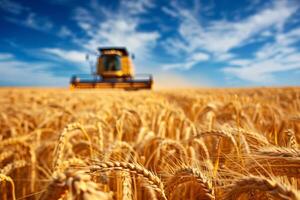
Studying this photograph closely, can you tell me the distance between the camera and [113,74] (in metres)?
20.4

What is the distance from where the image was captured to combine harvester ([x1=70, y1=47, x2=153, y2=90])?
18.8 meters

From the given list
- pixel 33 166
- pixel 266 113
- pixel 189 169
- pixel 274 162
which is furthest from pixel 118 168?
pixel 266 113

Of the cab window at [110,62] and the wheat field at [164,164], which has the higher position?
the cab window at [110,62]

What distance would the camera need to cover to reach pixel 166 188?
3.56 ft

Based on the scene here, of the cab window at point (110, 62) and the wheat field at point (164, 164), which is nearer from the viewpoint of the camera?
the wheat field at point (164, 164)

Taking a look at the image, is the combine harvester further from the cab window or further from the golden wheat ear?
Answer: the golden wheat ear

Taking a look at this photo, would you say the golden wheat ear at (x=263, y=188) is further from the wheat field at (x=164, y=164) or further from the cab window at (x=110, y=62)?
the cab window at (x=110, y=62)

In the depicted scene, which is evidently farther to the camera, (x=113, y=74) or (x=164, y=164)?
(x=113, y=74)

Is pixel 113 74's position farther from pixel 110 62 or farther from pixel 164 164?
pixel 164 164

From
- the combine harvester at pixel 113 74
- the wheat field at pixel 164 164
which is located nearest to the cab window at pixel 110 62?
the combine harvester at pixel 113 74

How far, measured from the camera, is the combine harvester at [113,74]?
18.8 meters

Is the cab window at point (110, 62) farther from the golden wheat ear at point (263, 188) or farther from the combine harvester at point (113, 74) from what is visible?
the golden wheat ear at point (263, 188)

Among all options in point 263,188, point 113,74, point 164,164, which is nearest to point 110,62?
point 113,74

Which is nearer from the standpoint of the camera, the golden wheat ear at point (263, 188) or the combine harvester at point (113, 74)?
the golden wheat ear at point (263, 188)
